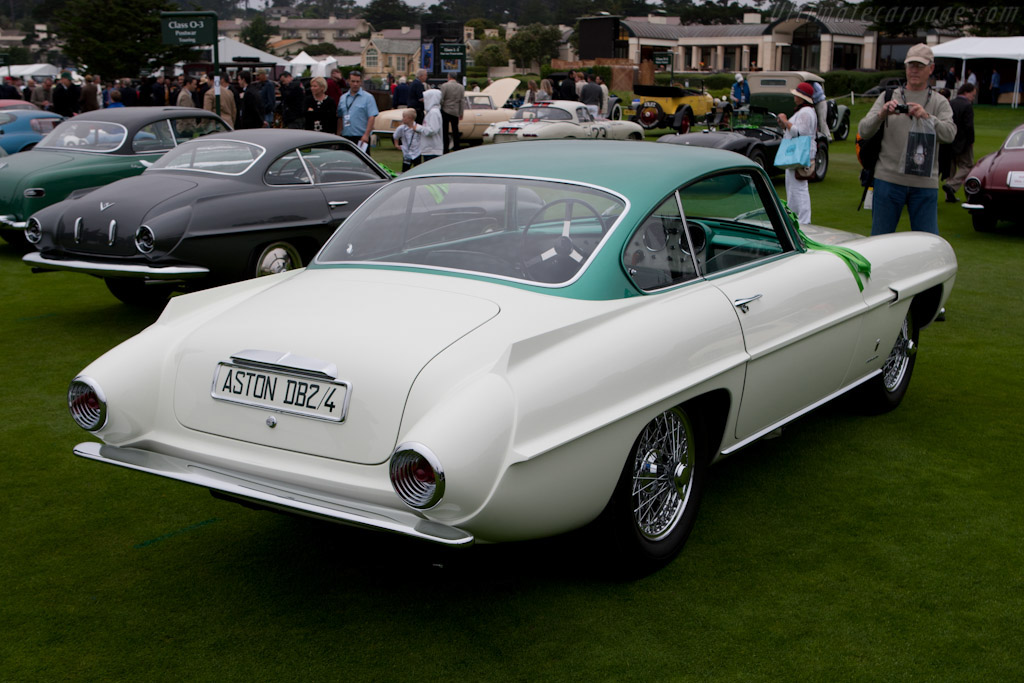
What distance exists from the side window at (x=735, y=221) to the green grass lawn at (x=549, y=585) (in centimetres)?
85

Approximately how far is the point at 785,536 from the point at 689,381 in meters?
0.95

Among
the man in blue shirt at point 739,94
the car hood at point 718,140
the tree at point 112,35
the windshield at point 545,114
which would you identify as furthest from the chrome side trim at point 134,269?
the tree at point 112,35

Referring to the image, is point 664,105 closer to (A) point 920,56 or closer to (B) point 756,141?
(B) point 756,141

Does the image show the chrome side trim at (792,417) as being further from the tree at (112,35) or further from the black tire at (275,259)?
the tree at (112,35)

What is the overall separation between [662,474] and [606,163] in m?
1.33

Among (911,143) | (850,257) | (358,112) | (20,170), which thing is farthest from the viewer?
(358,112)

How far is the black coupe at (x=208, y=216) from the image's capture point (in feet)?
23.4

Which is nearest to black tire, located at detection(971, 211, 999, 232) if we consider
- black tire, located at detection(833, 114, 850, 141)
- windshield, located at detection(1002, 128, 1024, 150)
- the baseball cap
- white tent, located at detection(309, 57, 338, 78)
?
windshield, located at detection(1002, 128, 1024, 150)

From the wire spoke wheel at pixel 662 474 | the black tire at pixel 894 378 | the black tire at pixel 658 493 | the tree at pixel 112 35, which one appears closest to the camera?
the black tire at pixel 658 493

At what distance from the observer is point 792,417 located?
4277 millimetres

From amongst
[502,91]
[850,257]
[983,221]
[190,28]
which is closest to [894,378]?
[850,257]

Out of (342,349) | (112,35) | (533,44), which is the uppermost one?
(533,44)

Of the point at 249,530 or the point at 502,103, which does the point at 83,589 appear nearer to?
the point at 249,530

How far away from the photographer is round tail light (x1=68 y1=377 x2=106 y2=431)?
11.0 feet
